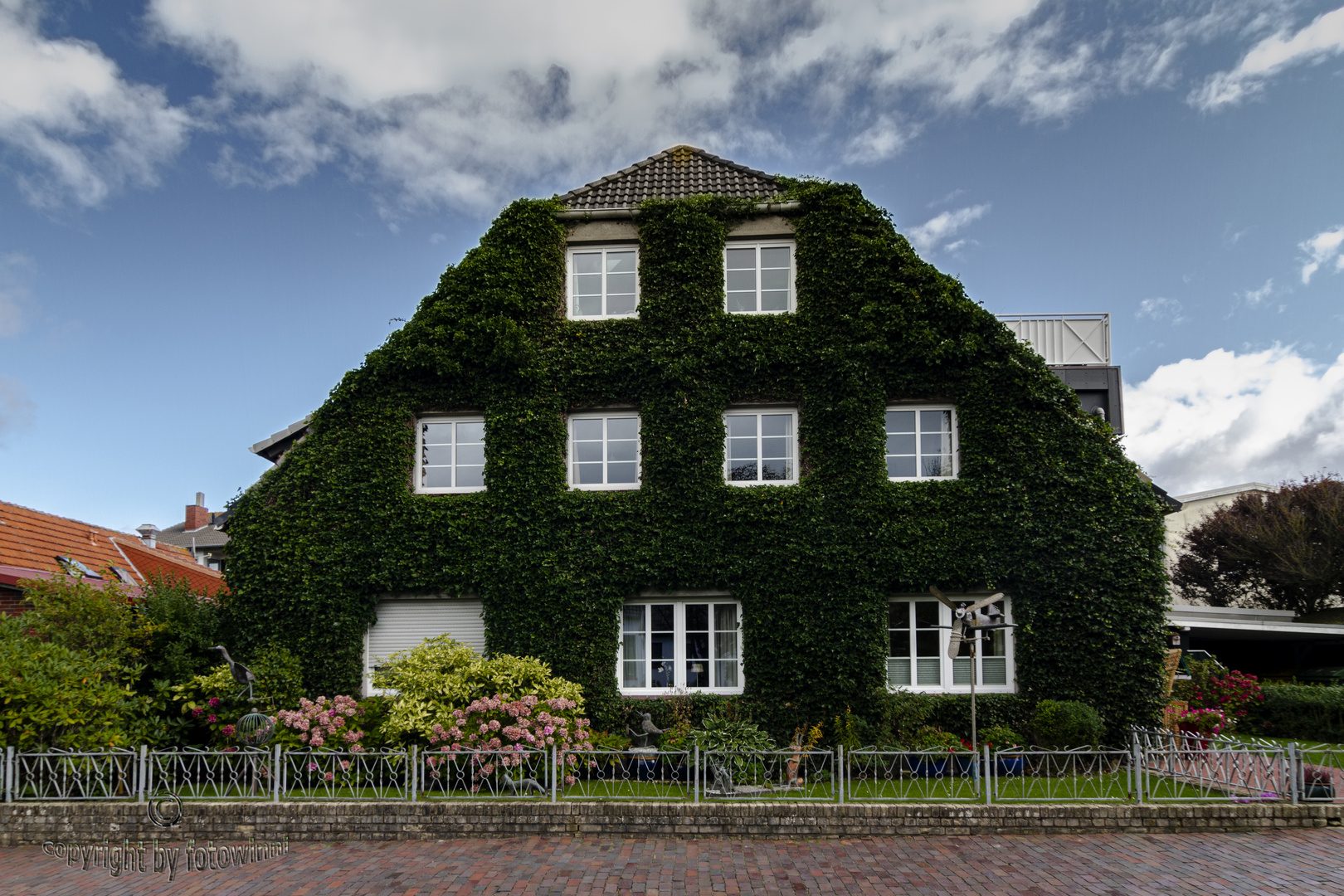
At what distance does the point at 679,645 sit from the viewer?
15375 millimetres

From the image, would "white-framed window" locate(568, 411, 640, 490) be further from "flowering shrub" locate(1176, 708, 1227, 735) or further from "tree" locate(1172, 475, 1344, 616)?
"tree" locate(1172, 475, 1344, 616)

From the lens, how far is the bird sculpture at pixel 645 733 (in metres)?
13.9

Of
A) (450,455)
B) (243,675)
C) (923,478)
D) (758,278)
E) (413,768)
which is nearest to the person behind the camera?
(413,768)

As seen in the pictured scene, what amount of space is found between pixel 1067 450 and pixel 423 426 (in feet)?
39.3

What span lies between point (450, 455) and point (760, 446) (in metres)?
5.93

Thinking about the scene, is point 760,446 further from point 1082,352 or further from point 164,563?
point 164,563

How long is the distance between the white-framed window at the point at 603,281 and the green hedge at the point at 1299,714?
1661 cm

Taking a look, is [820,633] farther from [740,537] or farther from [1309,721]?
[1309,721]

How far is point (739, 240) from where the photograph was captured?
1673 centimetres

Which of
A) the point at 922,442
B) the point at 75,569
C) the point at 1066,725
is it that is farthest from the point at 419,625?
the point at 1066,725

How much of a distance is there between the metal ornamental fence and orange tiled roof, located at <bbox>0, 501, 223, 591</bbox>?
612 cm

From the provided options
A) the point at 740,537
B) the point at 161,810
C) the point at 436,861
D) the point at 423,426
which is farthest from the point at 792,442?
the point at 161,810

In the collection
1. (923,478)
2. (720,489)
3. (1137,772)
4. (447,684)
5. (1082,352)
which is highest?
(1082,352)

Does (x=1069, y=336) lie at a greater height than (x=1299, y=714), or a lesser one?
greater
